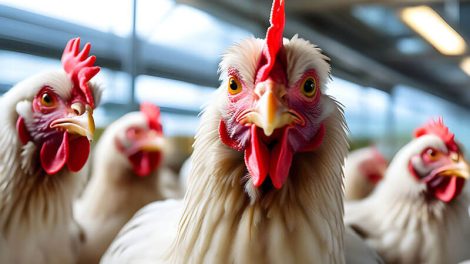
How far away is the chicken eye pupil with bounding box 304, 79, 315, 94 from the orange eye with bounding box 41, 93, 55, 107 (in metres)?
0.56

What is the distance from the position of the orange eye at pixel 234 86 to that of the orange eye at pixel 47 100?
458mm

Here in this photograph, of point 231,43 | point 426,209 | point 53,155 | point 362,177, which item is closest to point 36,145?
point 53,155

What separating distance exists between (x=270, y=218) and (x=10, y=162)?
59 centimetres

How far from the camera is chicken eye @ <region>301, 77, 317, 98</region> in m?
0.79

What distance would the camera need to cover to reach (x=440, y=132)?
4.77ft

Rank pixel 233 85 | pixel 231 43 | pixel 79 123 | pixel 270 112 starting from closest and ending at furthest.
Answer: pixel 270 112 → pixel 233 85 → pixel 231 43 → pixel 79 123

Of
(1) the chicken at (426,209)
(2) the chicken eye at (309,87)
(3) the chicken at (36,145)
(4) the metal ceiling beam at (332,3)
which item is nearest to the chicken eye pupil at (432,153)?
(1) the chicken at (426,209)

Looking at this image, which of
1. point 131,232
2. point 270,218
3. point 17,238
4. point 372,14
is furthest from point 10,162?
point 372,14

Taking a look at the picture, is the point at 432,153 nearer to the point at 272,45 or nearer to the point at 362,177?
the point at 272,45

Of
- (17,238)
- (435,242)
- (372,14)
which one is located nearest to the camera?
(17,238)

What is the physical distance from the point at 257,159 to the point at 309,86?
148 mm

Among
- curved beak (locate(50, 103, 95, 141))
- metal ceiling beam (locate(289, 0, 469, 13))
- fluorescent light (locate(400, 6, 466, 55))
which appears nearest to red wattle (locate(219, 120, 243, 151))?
curved beak (locate(50, 103, 95, 141))

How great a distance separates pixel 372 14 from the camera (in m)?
2.78

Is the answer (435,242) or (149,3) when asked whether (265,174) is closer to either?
(435,242)
